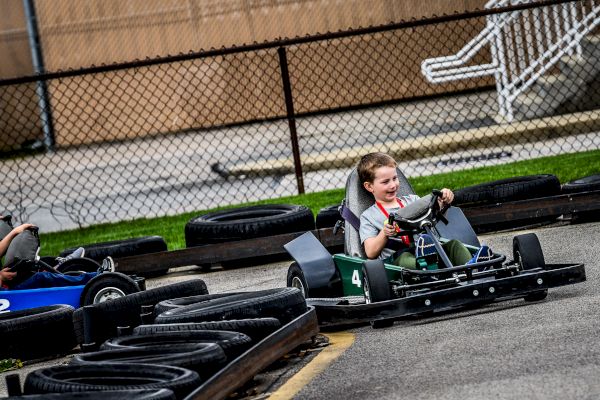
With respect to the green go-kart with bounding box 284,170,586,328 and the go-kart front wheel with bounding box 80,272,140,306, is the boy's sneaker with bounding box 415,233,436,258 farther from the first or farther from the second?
the go-kart front wheel with bounding box 80,272,140,306

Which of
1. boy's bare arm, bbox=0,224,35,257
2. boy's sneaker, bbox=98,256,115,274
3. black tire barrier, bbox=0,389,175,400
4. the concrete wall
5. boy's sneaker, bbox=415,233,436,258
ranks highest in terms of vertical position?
the concrete wall

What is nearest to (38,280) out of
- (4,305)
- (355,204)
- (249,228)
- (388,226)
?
(4,305)

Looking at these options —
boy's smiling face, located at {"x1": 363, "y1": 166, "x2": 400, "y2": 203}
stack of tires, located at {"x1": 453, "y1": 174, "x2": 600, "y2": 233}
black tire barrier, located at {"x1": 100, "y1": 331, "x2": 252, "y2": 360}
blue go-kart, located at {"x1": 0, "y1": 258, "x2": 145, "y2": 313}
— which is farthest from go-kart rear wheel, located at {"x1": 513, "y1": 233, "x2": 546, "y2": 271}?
stack of tires, located at {"x1": 453, "y1": 174, "x2": 600, "y2": 233}

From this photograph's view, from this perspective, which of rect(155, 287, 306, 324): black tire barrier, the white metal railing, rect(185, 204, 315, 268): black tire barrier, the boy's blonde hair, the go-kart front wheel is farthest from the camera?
the white metal railing

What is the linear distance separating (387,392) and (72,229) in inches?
349

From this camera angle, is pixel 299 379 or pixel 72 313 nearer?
pixel 299 379

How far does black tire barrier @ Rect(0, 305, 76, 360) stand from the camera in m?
7.01

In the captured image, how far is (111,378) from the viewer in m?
4.88

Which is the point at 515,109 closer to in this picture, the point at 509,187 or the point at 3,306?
the point at 509,187

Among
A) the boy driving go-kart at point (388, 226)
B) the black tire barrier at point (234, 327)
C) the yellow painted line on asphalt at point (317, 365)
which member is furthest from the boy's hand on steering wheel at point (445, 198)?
the black tire barrier at point (234, 327)

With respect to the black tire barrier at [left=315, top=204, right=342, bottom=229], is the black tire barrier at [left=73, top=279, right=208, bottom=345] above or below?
below


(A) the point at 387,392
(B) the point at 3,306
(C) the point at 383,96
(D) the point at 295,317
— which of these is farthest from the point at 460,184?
(C) the point at 383,96

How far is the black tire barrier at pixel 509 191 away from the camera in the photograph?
31.7ft

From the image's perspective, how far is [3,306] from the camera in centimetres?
798
